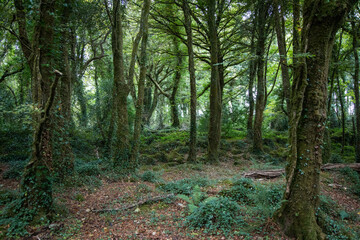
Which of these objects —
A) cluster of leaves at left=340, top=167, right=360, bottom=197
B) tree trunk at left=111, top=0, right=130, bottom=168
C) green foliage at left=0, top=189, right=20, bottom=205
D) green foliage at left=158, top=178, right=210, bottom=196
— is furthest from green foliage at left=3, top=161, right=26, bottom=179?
cluster of leaves at left=340, top=167, right=360, bottom=197

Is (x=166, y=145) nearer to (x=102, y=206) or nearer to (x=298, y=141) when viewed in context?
(x=102, y=206)

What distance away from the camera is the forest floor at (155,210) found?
386cm

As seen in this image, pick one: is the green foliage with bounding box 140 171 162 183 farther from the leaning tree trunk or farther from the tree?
the tree

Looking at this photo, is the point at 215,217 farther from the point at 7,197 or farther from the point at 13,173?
the point at 13,173

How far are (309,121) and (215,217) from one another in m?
2.69

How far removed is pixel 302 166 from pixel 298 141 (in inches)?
18.2

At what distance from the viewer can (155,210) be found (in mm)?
5125

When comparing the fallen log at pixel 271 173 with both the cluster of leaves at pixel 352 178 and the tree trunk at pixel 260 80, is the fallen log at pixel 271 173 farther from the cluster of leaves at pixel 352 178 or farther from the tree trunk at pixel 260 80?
the tree trunk at pixel 260 80

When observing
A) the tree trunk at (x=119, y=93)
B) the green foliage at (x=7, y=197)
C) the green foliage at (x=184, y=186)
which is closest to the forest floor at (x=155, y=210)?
the green foliage at (x=184, y=186)

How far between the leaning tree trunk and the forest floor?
0.49 m

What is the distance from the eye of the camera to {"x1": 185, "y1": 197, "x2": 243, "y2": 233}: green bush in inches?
158

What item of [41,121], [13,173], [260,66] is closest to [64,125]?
[41,121]

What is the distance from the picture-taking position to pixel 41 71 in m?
4.58

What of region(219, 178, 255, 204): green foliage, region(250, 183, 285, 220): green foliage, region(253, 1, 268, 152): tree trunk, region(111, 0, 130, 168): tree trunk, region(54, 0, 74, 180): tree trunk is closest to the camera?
region(250, 183, 285, 220): green foliage
